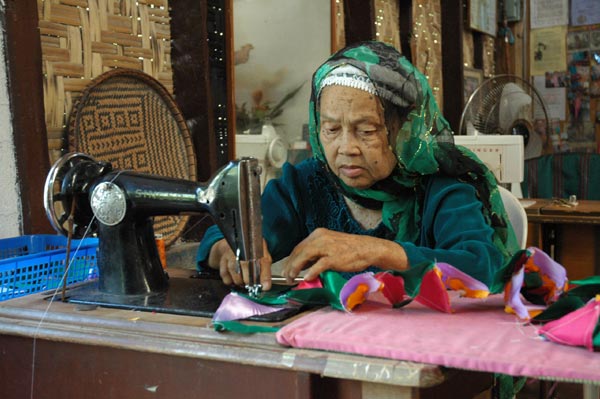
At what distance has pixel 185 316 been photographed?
4.12 ft

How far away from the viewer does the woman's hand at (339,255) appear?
53.7 inches

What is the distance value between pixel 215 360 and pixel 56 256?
665 mm

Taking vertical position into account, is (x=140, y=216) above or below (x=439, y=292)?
above

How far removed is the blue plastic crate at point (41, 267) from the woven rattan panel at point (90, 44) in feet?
1.26

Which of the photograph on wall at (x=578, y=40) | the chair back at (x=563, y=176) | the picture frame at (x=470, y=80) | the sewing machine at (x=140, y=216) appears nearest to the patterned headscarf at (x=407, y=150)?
the sewing machine at (x=140, y=216)

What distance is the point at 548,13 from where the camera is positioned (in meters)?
7.21

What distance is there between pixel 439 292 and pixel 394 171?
0.57m

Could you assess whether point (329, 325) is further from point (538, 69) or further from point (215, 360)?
point (538, 69)

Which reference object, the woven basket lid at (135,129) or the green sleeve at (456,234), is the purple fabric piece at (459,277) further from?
the woven basket lid at (135,129)

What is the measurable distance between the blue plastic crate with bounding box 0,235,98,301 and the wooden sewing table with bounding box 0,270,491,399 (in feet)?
0.43

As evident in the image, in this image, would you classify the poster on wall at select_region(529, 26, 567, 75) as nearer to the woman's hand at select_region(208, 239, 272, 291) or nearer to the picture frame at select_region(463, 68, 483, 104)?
the picture frame at select_region(463, 68, 483, 104)

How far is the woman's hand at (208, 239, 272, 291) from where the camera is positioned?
4.56ft

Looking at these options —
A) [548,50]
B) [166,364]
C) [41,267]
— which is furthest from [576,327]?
[548,50]

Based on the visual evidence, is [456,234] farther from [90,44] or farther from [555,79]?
[555,79]
